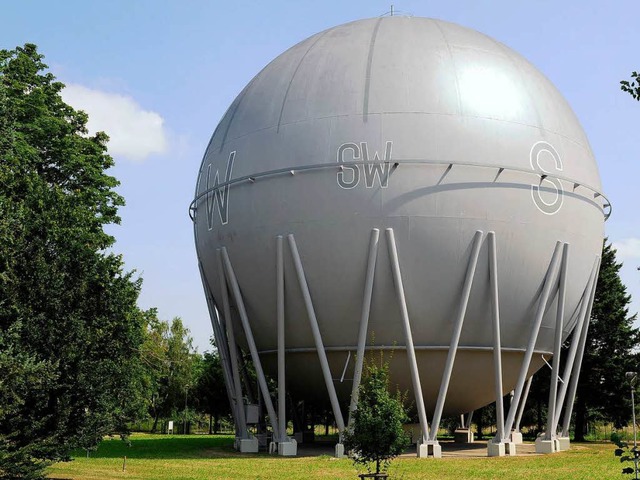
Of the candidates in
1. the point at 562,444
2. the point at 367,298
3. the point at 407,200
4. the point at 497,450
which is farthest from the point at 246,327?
the point at 562,444

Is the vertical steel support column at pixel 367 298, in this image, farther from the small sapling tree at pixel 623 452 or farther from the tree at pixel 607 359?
the tree at pixel 607 359

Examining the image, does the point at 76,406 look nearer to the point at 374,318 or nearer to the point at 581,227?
the point at 374,318

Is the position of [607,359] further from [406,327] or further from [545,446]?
[406,327]

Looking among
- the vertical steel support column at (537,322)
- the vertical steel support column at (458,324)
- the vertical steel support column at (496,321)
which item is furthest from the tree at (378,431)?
the vertical steel support column at (537,322)

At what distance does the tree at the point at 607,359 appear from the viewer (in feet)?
146

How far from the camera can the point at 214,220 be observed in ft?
96.6

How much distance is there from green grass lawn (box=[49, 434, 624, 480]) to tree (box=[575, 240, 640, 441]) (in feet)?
55.1

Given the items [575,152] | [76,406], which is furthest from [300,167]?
[76,406]

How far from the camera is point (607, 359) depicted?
4425 centimetres

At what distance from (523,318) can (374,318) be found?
5416 millimetres

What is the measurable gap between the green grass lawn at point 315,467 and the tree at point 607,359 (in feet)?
55.1

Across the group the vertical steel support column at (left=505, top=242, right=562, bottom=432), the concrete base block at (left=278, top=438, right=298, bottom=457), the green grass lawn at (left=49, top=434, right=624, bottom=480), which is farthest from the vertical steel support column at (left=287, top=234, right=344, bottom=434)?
the vertical steel support column at (left=505, top=242, right=562, bottom=432)

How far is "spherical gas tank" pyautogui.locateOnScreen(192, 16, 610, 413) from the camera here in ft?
85.8

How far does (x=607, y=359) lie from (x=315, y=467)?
26448mm
